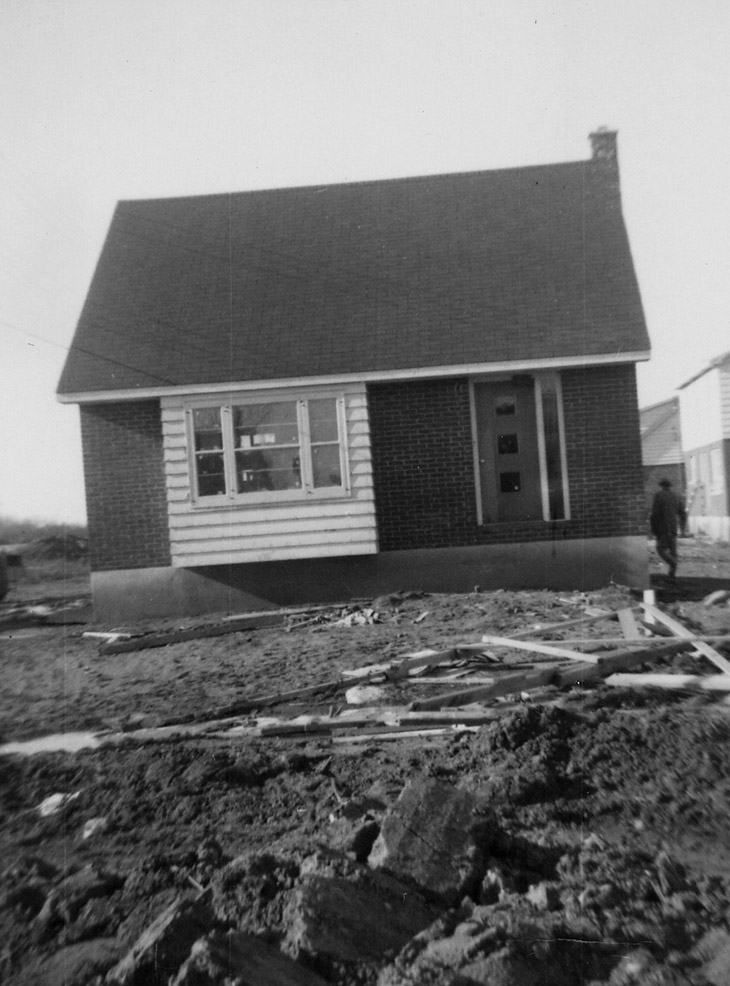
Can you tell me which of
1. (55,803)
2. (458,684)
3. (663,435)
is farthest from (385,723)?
(663,435)

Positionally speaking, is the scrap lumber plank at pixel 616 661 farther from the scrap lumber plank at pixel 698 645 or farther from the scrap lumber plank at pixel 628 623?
the scrap lumber plank at pixel 628 623

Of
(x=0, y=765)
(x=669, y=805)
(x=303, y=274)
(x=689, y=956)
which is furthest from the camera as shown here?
(x=303, y=274)

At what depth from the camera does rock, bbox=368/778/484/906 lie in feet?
11.7

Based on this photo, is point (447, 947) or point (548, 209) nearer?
point (447, 947)

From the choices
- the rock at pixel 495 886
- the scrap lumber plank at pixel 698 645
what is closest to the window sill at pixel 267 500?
the scrap lumber plank at pixel 698 645

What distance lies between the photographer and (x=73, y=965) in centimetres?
319

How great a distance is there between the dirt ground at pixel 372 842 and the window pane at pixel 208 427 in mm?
6500

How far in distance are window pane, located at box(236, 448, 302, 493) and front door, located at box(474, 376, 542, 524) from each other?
3025 mm

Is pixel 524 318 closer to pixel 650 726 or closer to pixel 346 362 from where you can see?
pixel 346 362

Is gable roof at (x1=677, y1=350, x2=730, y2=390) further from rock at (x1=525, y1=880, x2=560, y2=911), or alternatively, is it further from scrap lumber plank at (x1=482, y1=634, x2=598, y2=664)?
rock at (x1=525, y1=880, x2=560, y2=911)

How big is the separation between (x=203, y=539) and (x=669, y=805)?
9.94 m

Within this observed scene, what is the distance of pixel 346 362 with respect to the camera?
13.6 metres

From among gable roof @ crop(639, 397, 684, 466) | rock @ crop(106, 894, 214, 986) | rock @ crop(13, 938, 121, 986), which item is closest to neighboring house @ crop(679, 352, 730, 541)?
gable roof @ crop(639, 397, 684, 466)

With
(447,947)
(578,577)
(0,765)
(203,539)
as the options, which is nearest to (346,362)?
(203,539)
